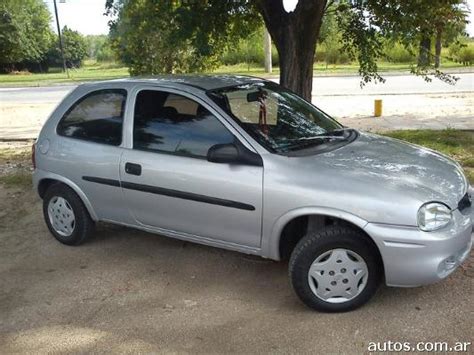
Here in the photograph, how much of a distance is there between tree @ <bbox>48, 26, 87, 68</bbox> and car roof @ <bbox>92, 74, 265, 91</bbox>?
51.0 meters

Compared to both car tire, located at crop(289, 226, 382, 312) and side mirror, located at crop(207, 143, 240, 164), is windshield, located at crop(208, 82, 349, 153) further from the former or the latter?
car tire, located at crop(289, 226, 382, 312)

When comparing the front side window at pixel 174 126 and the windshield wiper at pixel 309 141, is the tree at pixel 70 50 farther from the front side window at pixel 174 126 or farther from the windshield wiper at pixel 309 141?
the windshield wiper at pixel 309 141

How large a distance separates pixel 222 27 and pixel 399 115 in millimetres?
7440

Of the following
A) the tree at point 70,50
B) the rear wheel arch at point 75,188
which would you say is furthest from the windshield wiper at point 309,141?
the tree at point 70,50

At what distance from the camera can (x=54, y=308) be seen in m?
3.86

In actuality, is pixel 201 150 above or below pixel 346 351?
above

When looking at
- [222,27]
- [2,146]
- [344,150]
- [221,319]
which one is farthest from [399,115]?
[221,319]

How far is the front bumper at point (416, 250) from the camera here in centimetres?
324

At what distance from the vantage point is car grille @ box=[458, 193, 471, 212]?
354cm

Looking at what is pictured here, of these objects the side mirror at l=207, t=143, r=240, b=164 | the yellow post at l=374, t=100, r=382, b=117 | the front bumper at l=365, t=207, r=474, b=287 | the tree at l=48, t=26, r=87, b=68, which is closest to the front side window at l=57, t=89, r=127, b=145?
the side mirror at l=207, t=143, r=240, b=164

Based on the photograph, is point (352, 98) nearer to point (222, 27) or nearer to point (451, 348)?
point (222, 27)

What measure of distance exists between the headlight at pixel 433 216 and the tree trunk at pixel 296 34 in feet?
14.7

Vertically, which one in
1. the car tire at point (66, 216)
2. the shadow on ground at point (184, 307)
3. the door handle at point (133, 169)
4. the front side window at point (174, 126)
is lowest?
the shadow on ground at point (184, 307)

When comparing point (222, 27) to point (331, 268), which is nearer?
point (331, 268)
